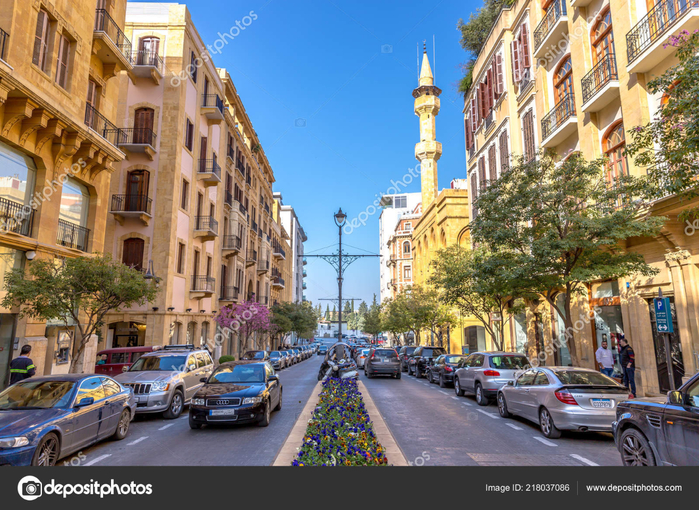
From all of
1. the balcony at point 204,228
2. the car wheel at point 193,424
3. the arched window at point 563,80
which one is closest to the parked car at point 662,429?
the car wheel at point 193,424

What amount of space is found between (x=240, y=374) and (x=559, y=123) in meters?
16.8

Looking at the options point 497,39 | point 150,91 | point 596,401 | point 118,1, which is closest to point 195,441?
point 596,401

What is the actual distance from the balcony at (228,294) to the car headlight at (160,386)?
2232 centimetres

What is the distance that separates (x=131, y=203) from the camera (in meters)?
23.3

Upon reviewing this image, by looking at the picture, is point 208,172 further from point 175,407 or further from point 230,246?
point 175,407

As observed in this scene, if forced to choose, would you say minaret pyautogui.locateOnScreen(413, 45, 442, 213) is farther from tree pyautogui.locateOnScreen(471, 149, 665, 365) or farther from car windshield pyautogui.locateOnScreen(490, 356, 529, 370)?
car windshield pyautogui.locateOnScreen(490, 356, 529, 370)

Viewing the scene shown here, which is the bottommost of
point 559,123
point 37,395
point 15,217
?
point 37,395

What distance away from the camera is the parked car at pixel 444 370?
18.2m

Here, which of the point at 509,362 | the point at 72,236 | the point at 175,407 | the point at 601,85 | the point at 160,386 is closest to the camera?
the point at 160,386

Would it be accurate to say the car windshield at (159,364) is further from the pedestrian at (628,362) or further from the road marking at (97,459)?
the pedestrian at (628,362)

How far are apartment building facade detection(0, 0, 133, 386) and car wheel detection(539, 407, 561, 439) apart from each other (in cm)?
1382

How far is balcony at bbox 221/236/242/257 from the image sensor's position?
3312 centimetres

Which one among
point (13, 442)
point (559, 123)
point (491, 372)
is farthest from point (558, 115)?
point (13, 442)
